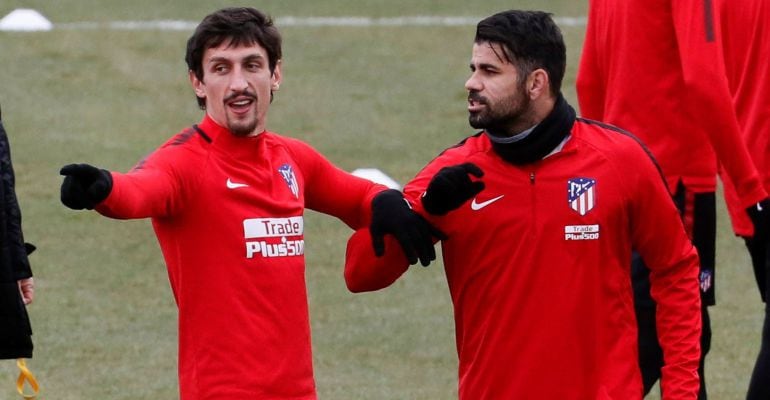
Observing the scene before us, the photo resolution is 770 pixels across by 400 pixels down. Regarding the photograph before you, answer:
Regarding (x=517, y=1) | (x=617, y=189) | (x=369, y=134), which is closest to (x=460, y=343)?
(x=617, y=189)

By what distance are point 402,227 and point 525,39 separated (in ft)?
2.13

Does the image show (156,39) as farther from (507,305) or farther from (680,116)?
(507,305)

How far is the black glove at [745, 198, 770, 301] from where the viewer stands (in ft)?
20.0

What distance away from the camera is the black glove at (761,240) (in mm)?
6082

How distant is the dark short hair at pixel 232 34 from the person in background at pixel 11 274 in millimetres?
1233

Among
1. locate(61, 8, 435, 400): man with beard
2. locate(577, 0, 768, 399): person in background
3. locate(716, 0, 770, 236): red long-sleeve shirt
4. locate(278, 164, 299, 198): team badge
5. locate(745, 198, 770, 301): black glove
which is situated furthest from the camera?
locate(716, 0, 770, 236): red long-sleeve shirt

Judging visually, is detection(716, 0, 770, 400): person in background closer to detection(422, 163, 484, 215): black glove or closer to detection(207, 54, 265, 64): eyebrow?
detection(422, 163, 484, 215): black glove

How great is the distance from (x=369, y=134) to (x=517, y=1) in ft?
11.0

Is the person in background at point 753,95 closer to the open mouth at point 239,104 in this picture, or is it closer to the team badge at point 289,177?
the team badge at point 289,177

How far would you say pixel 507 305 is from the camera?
4.97 m

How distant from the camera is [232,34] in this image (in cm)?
510

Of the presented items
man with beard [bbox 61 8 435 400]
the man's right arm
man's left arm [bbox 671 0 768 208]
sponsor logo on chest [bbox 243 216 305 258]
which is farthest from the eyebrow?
man's left arm [bbox 671 0 768 208]

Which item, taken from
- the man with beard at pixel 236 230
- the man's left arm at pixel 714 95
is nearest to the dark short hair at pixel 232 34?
the man with beard at pixel 236 230

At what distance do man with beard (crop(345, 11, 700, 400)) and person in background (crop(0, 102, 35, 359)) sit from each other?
5.11ft
